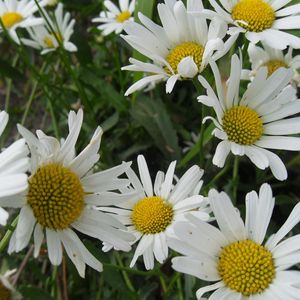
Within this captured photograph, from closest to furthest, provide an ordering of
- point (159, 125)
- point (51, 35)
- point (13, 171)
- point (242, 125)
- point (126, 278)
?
point (13, 171)
point (242, 125)
point (126, 278)
point (159, 125)
point (51, 35)

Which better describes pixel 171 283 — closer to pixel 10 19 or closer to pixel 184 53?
pixel 184 53

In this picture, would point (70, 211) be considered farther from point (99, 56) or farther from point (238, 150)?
point (99, 56)

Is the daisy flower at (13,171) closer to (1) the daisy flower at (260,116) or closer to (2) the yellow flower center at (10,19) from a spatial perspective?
(1) the daisy flower at (260,116)

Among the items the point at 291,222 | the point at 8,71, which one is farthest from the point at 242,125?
the point at 8,71

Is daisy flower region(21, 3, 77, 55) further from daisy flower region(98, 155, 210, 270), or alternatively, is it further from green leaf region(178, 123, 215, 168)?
daisy flower region(98, 155, 210, 270)

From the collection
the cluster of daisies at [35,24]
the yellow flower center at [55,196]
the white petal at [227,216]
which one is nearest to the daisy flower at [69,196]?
the yellow flower center at [55,196]

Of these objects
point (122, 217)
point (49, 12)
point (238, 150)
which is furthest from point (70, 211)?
point (49, 12)
